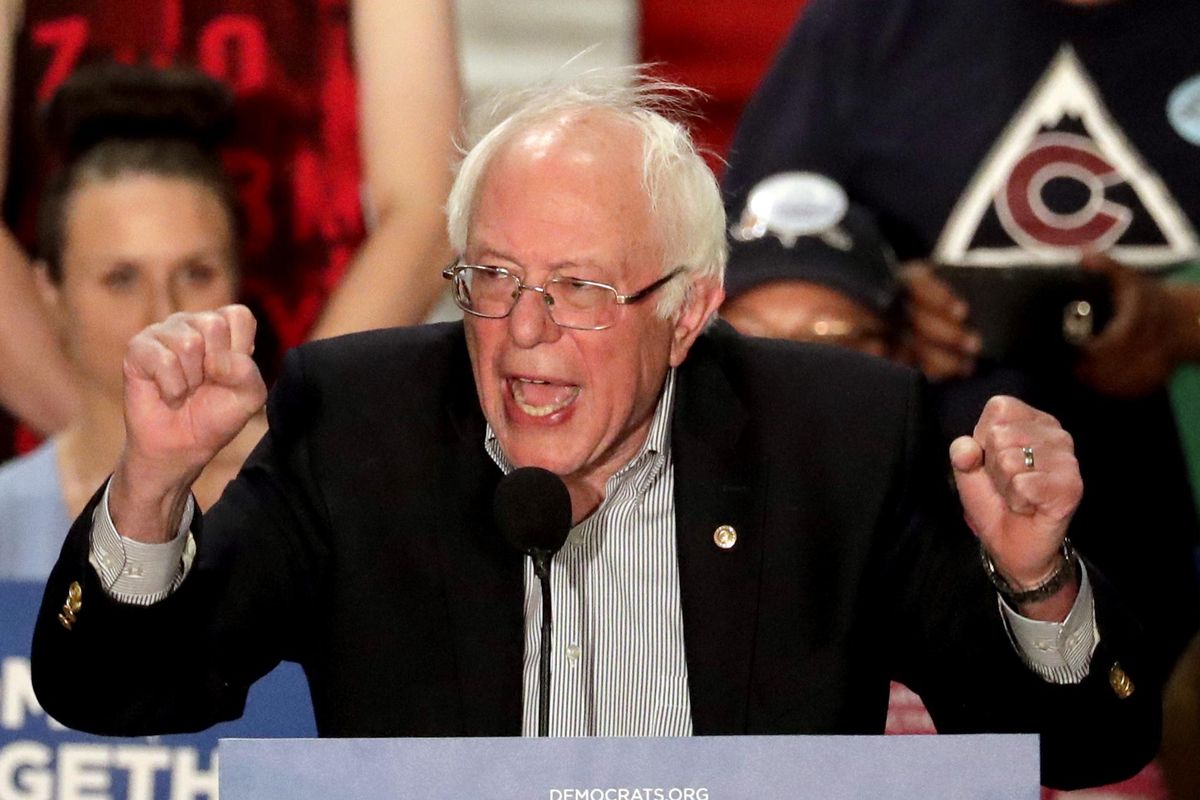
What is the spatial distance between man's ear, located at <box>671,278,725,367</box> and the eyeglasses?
155 mm

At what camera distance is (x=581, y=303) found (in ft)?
6.37

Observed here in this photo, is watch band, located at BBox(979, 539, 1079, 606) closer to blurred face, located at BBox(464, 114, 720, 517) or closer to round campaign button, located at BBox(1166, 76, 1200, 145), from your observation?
blurred face, located at BBox(464, 114, 720, 517)

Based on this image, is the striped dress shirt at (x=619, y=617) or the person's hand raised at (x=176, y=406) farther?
the striped dress shirt at (x=619, y=617)

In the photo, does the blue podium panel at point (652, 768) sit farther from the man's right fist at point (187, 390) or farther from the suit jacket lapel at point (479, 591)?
the suit jacket lapel at point (479, 591)

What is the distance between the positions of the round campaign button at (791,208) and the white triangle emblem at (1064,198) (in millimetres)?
234

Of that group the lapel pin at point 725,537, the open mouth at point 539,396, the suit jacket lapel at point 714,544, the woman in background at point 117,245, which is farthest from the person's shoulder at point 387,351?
the woman in background at point 117,245

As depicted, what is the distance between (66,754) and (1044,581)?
1714mm

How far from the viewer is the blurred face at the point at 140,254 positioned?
304cm

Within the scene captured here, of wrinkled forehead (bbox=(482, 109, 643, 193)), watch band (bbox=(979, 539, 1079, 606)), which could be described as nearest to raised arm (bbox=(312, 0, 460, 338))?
wrinkled forehead (bbox=(482, 109, 643, 193))

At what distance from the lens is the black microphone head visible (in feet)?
5.14

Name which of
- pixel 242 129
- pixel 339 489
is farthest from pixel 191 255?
pixel 339 489

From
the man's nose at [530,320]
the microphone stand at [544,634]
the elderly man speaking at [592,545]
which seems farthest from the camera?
the man's nose at [530,320]

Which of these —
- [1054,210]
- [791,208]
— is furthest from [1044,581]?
[1054,210]

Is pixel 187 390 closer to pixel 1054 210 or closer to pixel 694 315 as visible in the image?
pixel 694 315
